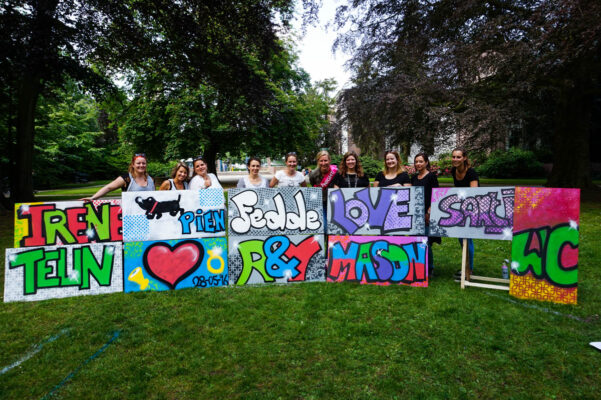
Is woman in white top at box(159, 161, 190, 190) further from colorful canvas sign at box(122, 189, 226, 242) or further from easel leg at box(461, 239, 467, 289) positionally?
easel leg at box(461, 239, 467, 289)

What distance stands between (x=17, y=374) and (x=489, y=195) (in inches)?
232

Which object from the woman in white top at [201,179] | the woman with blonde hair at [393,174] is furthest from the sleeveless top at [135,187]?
the woman with blonde hair at [393,174]

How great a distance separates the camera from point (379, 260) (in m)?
5.45

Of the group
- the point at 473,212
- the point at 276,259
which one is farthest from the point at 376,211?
the point at 276,259

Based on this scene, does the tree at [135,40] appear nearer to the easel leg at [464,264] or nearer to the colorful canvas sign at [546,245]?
the easel leg at [464,264]

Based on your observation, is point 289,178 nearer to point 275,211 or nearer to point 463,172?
point 275,211

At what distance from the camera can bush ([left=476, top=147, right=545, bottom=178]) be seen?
86.4 ft

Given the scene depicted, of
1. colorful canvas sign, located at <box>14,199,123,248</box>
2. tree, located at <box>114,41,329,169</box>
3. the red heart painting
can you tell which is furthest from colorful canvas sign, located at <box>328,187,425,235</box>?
tree, located at <box>114,41,329,169</box>

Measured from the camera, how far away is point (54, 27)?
9.77m

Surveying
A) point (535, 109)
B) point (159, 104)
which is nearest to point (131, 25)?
point (159, 104)

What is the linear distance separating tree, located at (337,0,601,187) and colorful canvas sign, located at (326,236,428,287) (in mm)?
8036

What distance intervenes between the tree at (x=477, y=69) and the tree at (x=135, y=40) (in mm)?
4511

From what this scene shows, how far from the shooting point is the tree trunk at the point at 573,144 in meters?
14.5

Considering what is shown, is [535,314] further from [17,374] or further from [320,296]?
[17,374]
